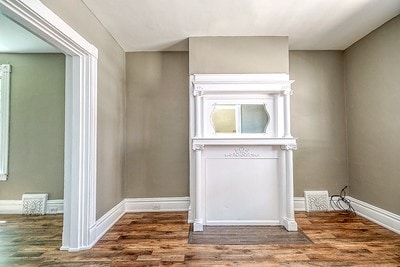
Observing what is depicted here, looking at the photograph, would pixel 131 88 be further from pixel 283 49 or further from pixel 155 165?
pixel 283 49

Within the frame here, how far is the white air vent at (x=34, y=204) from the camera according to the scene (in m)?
3.43

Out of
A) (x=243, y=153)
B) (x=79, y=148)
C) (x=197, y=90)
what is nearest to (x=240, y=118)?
(x=243, y=153)

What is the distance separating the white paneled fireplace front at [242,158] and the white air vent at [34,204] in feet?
7.56

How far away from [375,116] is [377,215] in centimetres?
130

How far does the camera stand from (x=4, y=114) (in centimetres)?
349

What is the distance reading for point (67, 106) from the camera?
238 centimetres

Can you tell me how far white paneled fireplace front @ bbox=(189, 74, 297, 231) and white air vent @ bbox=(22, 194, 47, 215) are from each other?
7.56 ft

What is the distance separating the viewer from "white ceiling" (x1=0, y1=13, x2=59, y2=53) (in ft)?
9.13

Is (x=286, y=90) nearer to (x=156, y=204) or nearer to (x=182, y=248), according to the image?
(x=182, y=248)

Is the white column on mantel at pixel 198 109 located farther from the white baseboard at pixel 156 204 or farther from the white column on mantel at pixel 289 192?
the white baseboard at pixel 156 204

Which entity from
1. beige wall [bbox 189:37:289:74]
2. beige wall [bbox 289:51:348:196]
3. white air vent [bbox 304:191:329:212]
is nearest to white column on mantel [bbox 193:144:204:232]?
beige wall [bbox 189:37:289:74]

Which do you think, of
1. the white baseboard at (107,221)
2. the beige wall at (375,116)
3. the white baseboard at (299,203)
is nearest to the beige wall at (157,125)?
the white baseboard at (107,221)

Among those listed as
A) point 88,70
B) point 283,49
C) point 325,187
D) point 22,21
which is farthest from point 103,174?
point 325,187

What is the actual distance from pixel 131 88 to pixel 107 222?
202cm
